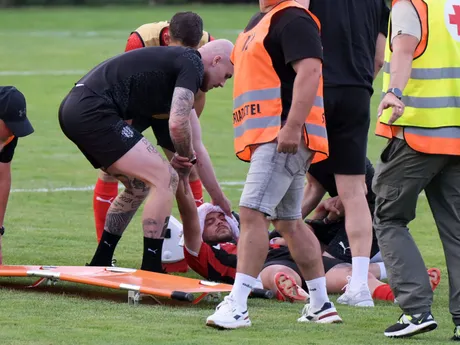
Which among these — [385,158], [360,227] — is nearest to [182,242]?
[360,227]

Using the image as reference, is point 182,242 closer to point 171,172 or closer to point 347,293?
point 171,172

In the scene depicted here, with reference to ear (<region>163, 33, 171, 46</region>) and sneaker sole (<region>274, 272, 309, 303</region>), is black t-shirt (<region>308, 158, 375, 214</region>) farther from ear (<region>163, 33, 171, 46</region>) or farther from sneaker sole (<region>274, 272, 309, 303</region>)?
ear (<region>163, 33, 171, 46</region>)

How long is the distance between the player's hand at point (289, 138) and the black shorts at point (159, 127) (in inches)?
94.5

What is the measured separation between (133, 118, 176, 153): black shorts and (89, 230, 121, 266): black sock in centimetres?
79

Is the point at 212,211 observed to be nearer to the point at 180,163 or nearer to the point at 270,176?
the point at 180,163

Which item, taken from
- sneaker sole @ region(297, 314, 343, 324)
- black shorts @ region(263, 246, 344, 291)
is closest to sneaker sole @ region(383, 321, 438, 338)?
sneaker sole @ region(297, 314, 343, 324)

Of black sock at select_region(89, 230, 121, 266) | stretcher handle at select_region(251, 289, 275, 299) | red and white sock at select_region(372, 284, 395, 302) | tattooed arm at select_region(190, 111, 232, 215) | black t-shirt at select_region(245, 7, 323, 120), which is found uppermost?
black t-shirt at select_region(245, 7, 323, 120)

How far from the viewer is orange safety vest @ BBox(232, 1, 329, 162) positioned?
19.6ft

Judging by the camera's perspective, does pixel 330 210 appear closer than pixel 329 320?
No

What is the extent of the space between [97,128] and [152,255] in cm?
88

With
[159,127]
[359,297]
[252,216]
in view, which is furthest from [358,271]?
[159,127]

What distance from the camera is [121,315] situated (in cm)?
627

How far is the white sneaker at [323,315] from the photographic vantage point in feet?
20.3

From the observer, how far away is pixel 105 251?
7914mm
